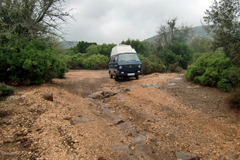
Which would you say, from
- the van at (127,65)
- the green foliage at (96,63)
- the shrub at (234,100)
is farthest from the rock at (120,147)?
the green foliage at (96,63)

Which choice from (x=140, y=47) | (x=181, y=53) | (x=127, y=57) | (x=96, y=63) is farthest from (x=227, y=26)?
(x=140, y=47)

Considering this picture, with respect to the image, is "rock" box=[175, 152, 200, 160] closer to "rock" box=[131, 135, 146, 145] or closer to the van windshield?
"rock" box=[131, 135, 146, 145]

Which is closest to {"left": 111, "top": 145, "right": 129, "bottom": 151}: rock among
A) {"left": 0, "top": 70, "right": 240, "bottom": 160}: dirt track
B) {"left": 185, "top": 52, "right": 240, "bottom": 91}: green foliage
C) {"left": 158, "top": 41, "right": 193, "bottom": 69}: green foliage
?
{"left": 0, "top": 70, "right": 240, "bottom": 160}: dirt track

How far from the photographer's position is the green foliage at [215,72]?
7.15 m

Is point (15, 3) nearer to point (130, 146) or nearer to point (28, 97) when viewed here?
point (28, 97)

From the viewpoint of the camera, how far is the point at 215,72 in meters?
7.63

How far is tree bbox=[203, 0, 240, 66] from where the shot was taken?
22.8 feet

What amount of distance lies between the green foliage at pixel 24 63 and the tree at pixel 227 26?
23.5ft

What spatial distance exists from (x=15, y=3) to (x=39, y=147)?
25.1ft

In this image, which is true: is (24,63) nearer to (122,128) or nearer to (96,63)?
(122,128)

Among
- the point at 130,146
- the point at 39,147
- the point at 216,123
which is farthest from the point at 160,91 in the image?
the point at 39,147

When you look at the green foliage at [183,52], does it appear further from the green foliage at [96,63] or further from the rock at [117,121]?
the rock at [117,121]

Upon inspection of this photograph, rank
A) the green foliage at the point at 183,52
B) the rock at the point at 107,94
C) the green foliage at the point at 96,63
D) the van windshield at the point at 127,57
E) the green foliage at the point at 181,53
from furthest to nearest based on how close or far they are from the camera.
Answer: the green foliage at the point at 96,63 → the green foliage at the point at 183,52 → the green foliage at the point at 181,53 → the van windshield at the point at 127,57 → the rock at the point at 107,94

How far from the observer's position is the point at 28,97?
6.19 metres
